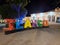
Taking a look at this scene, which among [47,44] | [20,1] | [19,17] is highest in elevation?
[20,1]

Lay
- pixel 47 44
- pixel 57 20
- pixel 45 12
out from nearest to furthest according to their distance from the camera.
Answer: pixel 47 44 < pixel 57 20 < pixel 45 12

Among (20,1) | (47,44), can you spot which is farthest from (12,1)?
(47,44)

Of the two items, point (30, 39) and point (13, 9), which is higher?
point (13, 9)

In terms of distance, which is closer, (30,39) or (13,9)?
(30,39)

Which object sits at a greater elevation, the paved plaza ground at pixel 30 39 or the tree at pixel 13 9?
the tree at pixel 13 9

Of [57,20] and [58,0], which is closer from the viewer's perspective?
[58,0]

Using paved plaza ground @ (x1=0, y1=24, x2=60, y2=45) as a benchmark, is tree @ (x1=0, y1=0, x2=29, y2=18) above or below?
above

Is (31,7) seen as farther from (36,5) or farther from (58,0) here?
(58,0)

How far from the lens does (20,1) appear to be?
42.4 feet

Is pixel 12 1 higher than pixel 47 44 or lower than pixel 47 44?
higher

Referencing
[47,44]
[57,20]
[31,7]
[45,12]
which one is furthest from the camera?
[45,12]

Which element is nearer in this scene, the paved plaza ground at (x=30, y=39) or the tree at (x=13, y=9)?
the paved plaza ground at (x=30, y=39)

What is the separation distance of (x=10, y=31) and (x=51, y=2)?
476 inches

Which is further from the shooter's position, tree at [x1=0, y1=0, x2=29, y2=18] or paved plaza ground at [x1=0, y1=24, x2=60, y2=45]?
tree at [x1=0, y1=0, x2=29, y2=18]
